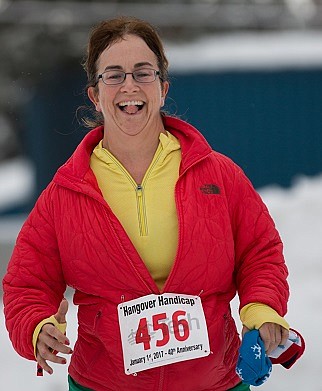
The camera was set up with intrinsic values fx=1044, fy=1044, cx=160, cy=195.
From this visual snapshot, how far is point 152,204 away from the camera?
3.42m

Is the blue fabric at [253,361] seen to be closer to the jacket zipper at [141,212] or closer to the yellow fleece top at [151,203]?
the yellow fleece top at [151,203]

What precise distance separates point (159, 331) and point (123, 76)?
33.2 inches

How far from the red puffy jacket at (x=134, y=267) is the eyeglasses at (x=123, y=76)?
26cm

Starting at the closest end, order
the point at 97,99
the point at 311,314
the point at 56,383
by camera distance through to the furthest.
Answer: the point at 97,99 → the point at 56,383 → the point at 311,314

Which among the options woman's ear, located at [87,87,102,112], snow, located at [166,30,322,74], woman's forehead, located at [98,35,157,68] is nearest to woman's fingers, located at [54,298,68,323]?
woman's ear, located at [87,87,102,112]

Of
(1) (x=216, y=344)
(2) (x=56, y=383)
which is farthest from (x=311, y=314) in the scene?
(1) (x=216, y=344)

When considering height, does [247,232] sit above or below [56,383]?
above

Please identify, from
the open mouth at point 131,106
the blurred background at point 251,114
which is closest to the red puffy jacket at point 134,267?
the open mouth at point 131,106

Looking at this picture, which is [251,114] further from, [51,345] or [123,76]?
[51,345]

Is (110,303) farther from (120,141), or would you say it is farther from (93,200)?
(120,141)

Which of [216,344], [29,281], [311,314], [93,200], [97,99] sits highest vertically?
[97,99]

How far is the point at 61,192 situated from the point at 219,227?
21.0 inches

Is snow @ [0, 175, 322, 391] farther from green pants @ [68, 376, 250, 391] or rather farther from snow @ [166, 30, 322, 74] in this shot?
green pants @ [68, 376, 250, 391]

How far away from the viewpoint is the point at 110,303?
3.35 meters
